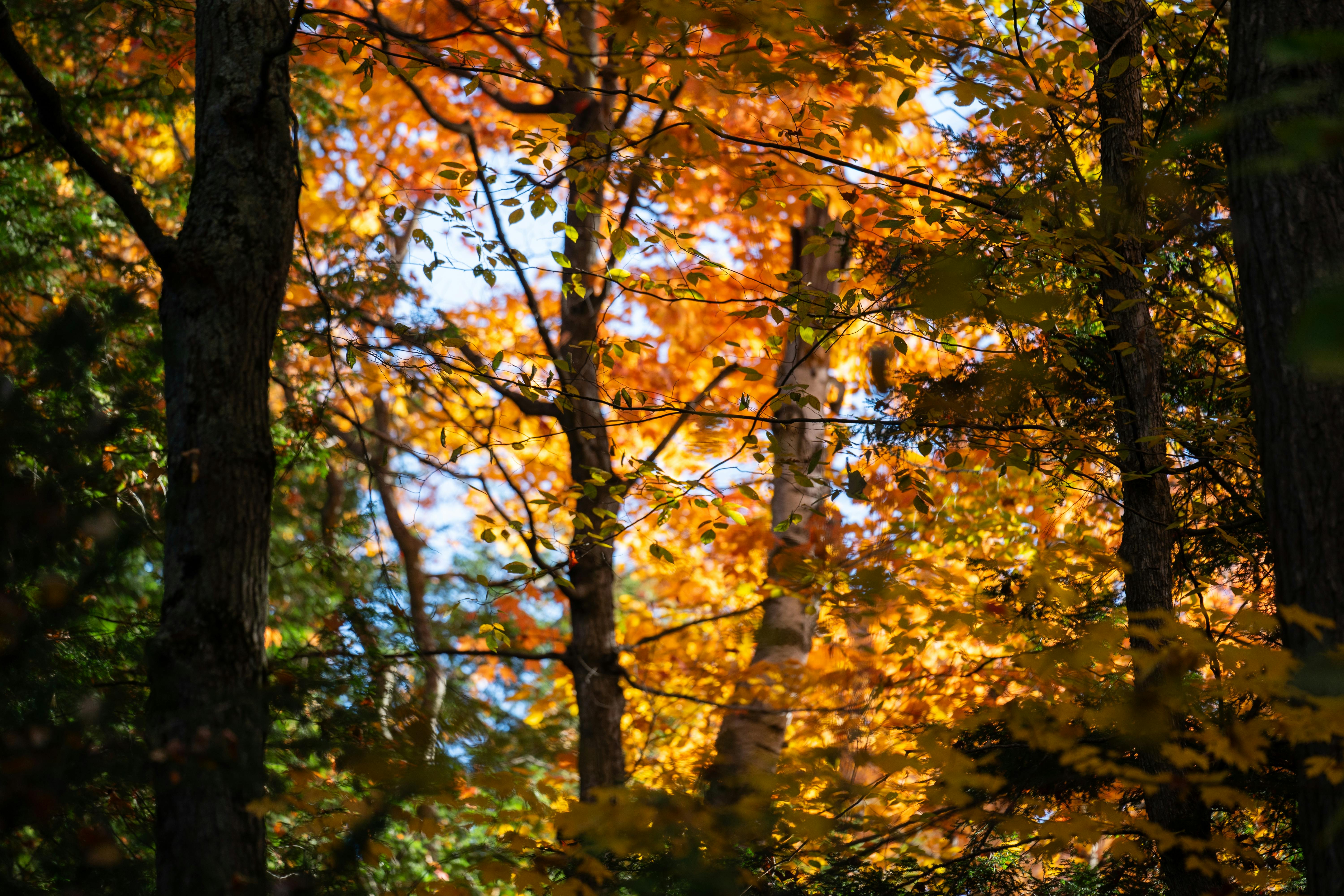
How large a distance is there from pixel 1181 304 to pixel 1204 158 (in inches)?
30.2

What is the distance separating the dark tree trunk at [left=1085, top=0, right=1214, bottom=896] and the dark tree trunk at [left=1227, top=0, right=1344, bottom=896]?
1.16m

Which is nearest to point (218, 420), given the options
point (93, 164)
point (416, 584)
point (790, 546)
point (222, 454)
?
point (222, 454)

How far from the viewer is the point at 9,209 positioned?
6211mm

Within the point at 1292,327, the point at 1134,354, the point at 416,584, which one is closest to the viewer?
the point at 1292,327

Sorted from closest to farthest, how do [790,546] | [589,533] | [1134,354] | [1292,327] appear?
[1292,327]
[1134,354]
[589,533]
[790,546]

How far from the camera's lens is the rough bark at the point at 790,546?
5434mm

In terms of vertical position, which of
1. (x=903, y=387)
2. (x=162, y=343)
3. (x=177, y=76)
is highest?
(x=177, y=76)

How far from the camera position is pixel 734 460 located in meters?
5.12

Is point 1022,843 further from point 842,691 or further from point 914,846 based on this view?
point 842,691

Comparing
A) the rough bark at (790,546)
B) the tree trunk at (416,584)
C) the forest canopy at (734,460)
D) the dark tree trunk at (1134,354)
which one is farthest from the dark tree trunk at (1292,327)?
the tree trunk at (416,584)

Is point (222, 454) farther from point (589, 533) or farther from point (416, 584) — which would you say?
point (416, 584)

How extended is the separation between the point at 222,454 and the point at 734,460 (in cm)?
283

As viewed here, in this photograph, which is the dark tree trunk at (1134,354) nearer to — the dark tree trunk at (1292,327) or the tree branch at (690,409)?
the dark tree trunk at (1292,327)

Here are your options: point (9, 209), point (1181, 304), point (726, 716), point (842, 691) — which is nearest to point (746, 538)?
point (726, 716)
